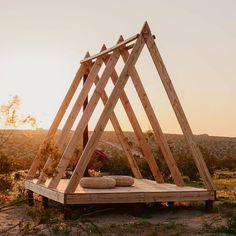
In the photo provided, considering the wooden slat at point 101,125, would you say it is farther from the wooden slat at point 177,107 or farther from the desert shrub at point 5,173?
the desert shrub at point 5,173

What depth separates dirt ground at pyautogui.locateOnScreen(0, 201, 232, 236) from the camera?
725cm

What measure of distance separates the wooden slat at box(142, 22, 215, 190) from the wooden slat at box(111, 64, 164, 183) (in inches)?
61.8

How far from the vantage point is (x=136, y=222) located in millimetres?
8156

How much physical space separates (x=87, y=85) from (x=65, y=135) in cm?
Answer: 109

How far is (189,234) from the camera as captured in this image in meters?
7.09

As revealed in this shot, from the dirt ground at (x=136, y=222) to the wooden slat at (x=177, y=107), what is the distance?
2.40 ft

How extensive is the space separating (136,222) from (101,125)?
167 cm

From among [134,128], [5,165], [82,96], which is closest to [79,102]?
[82,96]

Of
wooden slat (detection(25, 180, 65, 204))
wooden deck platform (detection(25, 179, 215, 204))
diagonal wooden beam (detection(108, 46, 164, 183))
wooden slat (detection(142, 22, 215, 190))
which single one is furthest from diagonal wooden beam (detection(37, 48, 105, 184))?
wooden slat (detection(142, 22, 215, 190))

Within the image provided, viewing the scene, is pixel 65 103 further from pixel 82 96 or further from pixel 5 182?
pixel 5 182

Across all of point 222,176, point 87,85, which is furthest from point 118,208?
point 222,176

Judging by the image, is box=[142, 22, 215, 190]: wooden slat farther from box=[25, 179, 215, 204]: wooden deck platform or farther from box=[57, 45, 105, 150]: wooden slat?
box=[57, 45, 105, 150]: wooden slat

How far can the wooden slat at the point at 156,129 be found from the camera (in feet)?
32.5

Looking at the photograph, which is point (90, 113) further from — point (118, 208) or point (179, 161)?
point (179, 161)
